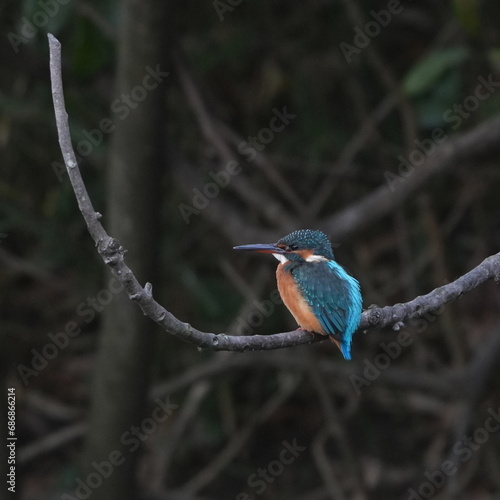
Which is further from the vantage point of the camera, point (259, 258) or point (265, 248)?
point (259, 258)

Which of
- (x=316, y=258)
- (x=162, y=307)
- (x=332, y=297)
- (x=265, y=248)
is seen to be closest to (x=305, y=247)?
(x=316, y=258)

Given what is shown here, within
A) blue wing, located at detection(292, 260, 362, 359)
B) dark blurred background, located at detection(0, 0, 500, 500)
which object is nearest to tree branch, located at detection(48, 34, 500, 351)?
blue wing, located at detection(292, 260, 362, 359)

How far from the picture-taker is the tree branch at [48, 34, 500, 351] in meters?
1.60

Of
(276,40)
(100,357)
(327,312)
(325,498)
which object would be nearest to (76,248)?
Result: (100,357)

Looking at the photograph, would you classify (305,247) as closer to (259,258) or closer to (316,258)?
(316,258)

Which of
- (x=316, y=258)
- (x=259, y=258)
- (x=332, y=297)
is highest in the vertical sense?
(x=259, y=258)

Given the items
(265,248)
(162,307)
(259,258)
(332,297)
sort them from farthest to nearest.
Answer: (259,258) < (265,248) < (332,297) < (162,307)

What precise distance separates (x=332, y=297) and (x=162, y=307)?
3.01 feet

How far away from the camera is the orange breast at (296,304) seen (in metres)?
Result: 2.50

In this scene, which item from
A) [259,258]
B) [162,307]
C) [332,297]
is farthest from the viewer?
[259,258]

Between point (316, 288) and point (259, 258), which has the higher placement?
point (259, 258)

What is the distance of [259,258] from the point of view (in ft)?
17.6

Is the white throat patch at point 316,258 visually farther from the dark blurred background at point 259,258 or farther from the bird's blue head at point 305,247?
the dark blurred background at point 259,258

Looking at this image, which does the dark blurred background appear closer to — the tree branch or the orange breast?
the orange breast
